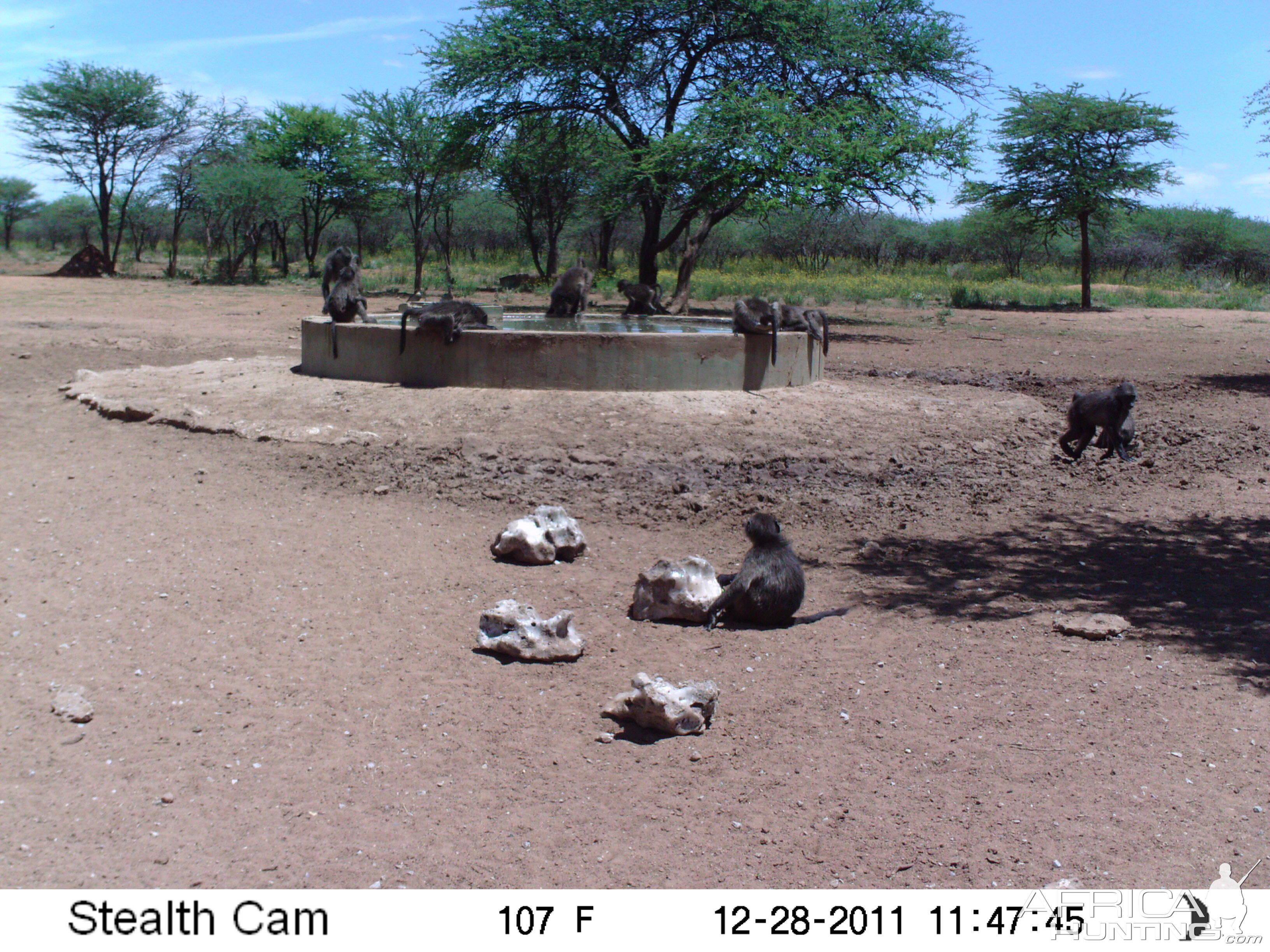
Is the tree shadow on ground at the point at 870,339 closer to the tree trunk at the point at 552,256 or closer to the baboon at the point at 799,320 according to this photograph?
the baboon at the point at 799,320

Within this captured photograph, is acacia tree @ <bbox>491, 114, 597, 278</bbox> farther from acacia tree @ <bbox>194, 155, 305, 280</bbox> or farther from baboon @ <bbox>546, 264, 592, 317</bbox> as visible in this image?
baboon @ <bbox>546, 264, 592, 317</bbox>

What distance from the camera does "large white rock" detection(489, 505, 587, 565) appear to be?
622 centimetres

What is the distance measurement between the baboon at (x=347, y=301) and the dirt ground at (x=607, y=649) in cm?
114

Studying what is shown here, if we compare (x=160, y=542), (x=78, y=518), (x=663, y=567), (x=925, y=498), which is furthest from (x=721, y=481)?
A: (x=78, y=518)

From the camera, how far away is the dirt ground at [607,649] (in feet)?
10.5

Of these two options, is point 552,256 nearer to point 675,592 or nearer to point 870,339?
point 870,339

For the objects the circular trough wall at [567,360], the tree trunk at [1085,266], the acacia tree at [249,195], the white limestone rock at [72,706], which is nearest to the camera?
the white limestone rock at [72,706]

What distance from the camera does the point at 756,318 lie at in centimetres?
1019

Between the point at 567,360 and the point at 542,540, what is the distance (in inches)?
134

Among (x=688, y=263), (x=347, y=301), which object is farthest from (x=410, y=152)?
(x=347, y=301)

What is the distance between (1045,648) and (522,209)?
31015mm

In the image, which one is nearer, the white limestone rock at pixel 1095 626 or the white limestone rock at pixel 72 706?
the white limestone rock at pixel 72 706

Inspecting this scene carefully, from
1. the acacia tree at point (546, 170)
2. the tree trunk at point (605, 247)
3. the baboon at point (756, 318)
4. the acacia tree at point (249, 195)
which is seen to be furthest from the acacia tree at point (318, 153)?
the baboon at point (756, 318)

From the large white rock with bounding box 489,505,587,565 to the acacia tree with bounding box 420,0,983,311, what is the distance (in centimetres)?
1254
